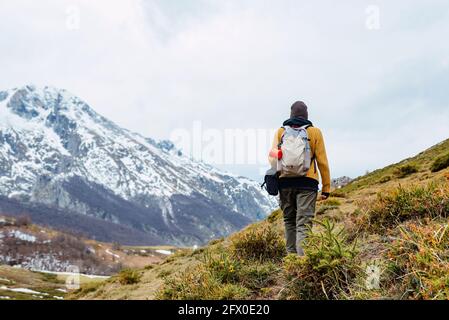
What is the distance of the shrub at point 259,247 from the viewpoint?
1066 cm

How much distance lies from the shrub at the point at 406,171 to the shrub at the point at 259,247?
21.7m

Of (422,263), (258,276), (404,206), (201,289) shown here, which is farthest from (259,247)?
(422,263)

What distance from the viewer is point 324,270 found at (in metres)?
7.21

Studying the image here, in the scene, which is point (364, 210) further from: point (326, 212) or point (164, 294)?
point (326, 212)

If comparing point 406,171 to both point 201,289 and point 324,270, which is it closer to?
point 201,289

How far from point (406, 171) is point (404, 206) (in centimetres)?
2261

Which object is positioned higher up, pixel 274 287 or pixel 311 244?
pixel 311 244

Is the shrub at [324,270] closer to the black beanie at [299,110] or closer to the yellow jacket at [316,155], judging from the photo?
the yellow jacket at [316,155]

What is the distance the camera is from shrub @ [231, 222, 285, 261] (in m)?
10.7

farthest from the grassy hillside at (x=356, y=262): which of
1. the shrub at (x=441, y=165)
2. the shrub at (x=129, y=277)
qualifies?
the shrub at (x=441, y=165)

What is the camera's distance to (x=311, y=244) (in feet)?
25.2

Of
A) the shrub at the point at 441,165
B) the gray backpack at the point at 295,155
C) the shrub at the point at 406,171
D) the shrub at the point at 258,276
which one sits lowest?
the shrub at the point at 258,276
